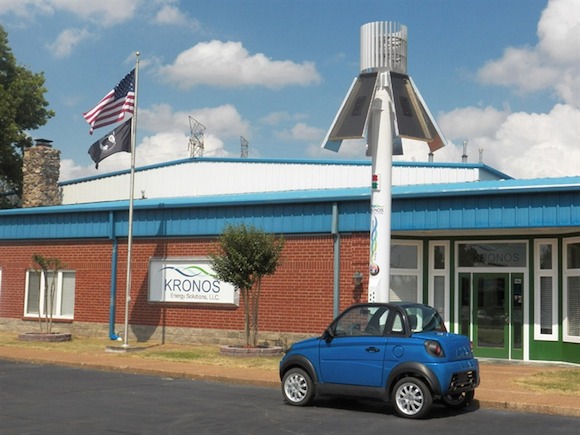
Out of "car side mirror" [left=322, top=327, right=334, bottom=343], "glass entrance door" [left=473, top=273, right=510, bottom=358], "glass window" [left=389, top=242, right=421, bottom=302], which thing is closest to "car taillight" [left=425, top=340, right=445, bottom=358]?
"car side mirror" [left=322, top=327, right=334, bottom=343]

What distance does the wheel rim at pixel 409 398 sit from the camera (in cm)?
1130

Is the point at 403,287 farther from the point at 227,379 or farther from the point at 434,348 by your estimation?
the point at 434,348

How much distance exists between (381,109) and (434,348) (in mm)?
7617

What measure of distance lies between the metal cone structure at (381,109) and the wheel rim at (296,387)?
512cm

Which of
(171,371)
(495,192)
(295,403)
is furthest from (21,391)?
(495,192)

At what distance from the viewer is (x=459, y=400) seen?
1203 cm

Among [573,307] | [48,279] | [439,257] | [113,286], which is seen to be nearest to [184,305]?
[113,286]

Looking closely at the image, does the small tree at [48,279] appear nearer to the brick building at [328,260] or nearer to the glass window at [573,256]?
the brick building at [328,260]

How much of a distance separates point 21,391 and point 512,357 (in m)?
11.8

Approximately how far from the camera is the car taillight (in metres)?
11.2

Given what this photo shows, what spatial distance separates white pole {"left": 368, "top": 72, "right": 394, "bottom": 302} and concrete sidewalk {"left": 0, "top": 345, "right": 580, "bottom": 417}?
3.01 m

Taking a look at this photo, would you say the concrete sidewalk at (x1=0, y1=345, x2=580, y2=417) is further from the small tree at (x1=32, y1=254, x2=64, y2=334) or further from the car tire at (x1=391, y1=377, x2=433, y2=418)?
the small tree at (x1=32, y1=254, x2=64, y2=334)

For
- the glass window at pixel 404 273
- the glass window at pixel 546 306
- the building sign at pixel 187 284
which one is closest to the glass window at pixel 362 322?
the glass window at pixel 404 273

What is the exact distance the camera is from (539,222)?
17781 millimetres
